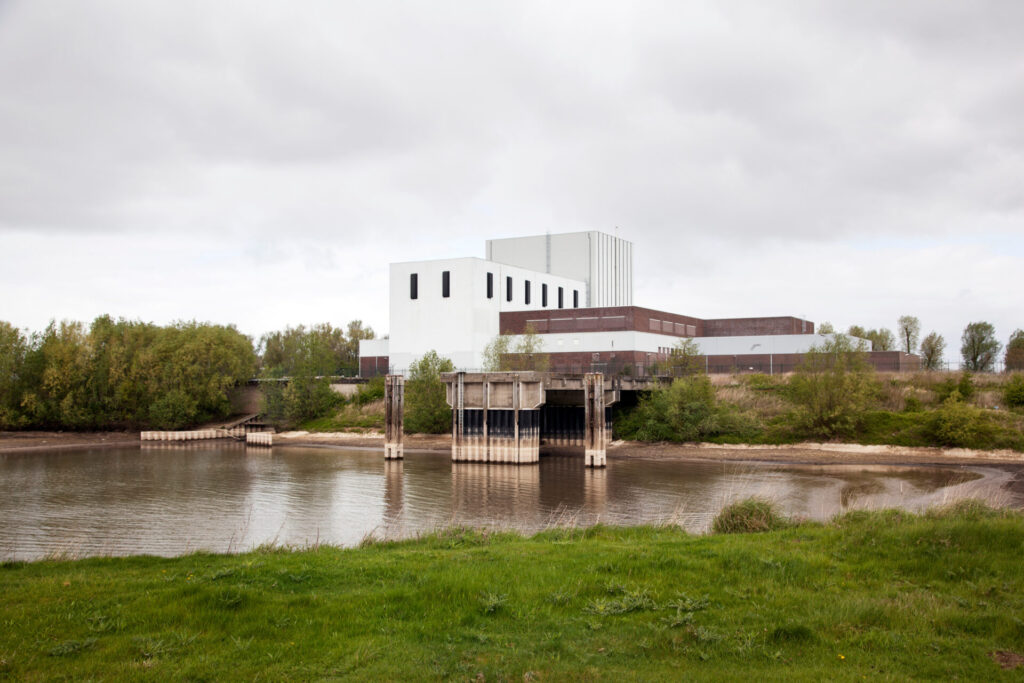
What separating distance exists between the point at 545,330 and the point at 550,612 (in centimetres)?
7961

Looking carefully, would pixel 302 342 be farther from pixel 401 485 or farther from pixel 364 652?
pixel 364 652

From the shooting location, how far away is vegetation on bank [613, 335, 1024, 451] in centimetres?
5503

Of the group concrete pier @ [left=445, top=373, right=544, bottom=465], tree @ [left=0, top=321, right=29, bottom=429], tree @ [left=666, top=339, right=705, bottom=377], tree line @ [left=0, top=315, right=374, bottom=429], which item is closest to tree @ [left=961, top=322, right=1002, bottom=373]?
tree @ [left=666, top=339, right=705, bottom=377]

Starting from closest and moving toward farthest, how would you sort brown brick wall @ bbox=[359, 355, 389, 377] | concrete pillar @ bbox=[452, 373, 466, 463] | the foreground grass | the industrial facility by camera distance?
the foreground grass < concrete pillar @ bbox=[452, 373, 466, 463] < the industrial facility < brown brick wall @ bbox=[359, 355, 389, 377]

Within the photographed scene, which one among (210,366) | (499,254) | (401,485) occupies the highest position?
(499,254)

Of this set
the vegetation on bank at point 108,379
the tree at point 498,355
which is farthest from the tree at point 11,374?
the tree at point 498,355

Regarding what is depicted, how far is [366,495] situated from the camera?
130 ft

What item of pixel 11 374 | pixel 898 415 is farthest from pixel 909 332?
pixel 11 374

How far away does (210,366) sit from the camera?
89.5 meters

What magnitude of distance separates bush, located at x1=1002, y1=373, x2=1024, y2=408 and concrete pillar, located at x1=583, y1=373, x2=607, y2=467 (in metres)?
32.1

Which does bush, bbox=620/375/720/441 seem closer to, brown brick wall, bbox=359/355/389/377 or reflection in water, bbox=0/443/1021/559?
reflection in water, bbox=0/443/1021/559

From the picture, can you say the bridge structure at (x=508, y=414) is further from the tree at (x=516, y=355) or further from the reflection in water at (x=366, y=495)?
the tree at (x=516, y=355)

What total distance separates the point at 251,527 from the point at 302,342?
62.4 m

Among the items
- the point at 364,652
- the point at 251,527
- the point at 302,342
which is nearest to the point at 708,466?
the point at 251,527
